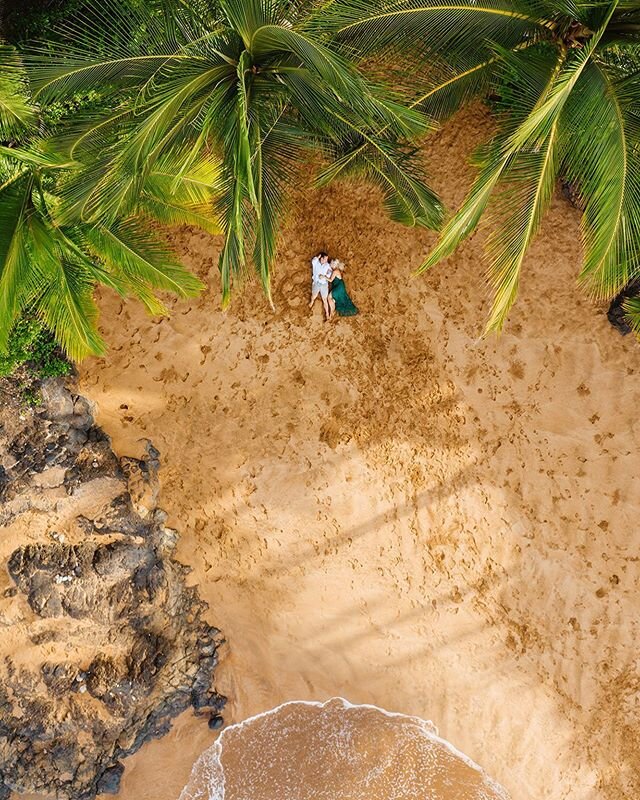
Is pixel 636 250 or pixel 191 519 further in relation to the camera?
pixel 191 519

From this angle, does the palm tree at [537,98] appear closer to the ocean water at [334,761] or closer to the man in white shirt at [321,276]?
the man in white shirt at [321,276]

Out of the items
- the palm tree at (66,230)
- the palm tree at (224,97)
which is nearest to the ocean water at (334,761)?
the palm tree at (66,230)

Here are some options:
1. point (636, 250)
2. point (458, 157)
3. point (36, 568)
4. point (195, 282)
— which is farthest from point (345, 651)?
point (458, 157)

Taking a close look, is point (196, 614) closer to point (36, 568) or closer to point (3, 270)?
point (36, 568)

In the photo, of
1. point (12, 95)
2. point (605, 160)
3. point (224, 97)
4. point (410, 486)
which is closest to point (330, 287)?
point (410, 486)

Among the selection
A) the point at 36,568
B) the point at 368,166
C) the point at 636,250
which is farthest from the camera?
the point at 36,568

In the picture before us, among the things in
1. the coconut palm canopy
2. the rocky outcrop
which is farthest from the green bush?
the coconut palm canopy

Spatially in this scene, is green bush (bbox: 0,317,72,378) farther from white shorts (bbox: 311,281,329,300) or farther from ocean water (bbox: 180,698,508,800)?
ocean water (bbox: 180,698,508,800)
